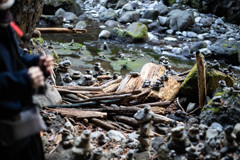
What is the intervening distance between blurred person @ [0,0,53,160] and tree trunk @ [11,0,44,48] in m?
3.34

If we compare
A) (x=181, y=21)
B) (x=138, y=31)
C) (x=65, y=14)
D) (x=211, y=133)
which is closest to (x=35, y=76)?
(x=211, y=133)

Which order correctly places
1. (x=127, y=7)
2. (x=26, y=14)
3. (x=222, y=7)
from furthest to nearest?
(x=127, y=7), (x=222, y=7), (x=26, y=14)

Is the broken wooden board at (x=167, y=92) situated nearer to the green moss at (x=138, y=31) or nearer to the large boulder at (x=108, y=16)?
the green moss at (x=138, y=31)

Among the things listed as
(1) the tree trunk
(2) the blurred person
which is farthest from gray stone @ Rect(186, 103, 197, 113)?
(1) the tree trunk

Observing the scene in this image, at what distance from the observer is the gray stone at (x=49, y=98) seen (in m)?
4.70

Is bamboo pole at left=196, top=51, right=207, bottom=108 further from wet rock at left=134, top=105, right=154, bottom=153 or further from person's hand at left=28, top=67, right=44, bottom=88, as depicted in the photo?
person's hand at left=28, top=67, right=44, bottom=88

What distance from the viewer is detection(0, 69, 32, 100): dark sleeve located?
1.77 meters

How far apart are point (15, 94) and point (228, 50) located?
35.5 ft

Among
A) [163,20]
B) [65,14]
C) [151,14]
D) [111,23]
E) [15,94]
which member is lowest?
[111,23]

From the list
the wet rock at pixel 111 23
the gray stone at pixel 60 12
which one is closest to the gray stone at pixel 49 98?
the wet rock at pixel 111 23

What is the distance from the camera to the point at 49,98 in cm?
483

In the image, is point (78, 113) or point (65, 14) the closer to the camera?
point (78, 113)

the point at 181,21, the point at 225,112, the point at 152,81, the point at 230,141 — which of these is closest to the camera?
the point at 230,141

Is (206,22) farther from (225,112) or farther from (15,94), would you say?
(15,94)
